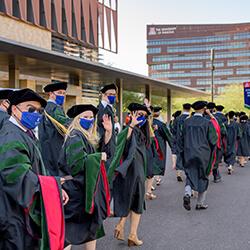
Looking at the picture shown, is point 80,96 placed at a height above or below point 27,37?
below

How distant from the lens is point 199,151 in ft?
21.3

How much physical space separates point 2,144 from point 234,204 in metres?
5.63

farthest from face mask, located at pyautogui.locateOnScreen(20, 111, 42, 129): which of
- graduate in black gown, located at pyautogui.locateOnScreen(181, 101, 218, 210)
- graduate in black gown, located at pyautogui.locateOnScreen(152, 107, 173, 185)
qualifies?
graduate in black gown, located at pyautogui.locateOnScreen(152, 107, 173, 185)

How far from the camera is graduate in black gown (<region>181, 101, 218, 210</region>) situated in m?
6.48

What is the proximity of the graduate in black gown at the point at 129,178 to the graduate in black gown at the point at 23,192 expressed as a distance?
191 centimetres

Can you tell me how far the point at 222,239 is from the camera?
4895mm

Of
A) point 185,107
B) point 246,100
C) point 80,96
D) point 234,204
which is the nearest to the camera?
point 234,204

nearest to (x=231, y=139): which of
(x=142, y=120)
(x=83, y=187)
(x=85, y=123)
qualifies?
(x=142, y=120)

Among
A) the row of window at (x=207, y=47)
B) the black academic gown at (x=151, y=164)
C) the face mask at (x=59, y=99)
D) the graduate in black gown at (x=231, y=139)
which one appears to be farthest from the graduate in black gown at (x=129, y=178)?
the row of window at (x=207, y=47)

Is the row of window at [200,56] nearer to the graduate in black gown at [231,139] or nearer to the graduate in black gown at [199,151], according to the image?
the graduate in black gown at [231,139]

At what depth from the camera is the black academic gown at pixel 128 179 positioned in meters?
4.63

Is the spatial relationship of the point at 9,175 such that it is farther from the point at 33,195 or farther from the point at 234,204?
the point at 234,204

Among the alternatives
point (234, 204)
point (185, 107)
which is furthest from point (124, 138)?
point (185, 107)

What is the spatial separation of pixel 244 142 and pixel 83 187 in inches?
427
